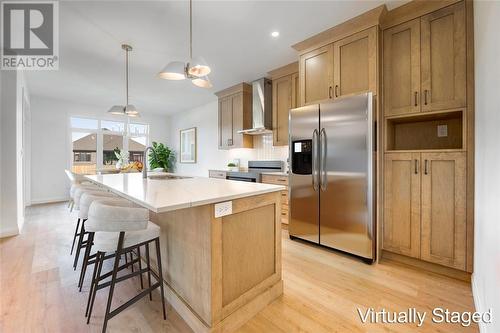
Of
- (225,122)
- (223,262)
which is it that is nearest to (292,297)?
(223,262)

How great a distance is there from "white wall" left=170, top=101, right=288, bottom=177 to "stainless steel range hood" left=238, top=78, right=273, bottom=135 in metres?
0.47

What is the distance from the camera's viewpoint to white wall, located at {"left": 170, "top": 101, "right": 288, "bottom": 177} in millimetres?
4598

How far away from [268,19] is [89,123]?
20.5 feet

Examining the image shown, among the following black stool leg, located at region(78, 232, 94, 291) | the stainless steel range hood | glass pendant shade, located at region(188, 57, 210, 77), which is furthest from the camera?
the stainless steel range hood

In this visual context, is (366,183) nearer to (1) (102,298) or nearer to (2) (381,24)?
(2) (381,24)

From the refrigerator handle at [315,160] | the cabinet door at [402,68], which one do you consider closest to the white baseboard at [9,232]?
the refrigerator handle at [315,160]

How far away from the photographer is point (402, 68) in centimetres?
230

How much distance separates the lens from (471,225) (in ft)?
6.34

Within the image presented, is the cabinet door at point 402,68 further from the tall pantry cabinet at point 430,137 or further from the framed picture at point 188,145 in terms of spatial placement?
the framed picture at point 188,145

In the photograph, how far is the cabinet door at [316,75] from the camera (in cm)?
271

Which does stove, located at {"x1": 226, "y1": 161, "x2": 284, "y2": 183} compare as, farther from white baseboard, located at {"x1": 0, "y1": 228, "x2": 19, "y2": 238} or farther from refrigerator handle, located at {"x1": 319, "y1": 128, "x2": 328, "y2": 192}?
white baseboard, located at {"x1": 0, "y1": 228, "x2": 19, "y2": 238}

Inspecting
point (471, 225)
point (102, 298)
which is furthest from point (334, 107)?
point (102, 298)

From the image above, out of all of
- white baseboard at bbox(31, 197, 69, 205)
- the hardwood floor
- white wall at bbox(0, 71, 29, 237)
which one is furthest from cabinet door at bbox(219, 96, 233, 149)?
white baseboard at bbox(31, 197, 69, 205)

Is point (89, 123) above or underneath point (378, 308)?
above
